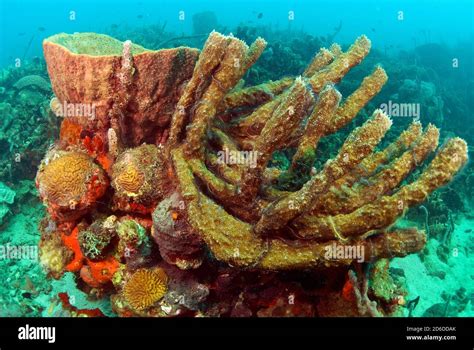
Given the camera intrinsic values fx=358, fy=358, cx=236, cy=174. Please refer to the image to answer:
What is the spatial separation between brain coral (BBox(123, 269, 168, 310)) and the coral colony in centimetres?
1

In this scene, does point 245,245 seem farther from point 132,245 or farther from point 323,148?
point 323,148

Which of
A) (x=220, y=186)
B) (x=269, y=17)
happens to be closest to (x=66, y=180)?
(x=220, y=186)

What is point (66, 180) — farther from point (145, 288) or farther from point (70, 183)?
point (145, 288)

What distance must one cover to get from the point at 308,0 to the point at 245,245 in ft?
296

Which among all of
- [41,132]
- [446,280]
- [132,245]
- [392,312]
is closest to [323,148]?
[446,280]

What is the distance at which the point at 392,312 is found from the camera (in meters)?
3.61

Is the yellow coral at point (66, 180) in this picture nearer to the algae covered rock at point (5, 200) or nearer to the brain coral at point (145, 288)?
the brain coral at point (145, 288)

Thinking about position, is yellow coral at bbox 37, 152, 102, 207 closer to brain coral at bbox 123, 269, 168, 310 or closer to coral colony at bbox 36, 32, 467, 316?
coral colony at bbox 36, 32, 467, 316

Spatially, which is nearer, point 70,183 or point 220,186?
point 220,186

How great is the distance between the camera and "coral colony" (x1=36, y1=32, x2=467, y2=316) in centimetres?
295

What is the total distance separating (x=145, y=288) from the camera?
3.65 m

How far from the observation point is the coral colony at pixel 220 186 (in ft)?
9.66

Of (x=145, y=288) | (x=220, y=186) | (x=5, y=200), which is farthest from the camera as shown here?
(x=5, y=200)

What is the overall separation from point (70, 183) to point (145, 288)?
1421 mm
